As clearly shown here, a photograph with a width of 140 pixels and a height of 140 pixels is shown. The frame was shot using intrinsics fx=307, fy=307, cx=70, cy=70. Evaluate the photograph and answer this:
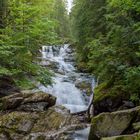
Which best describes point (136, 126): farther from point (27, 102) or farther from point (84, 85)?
point (84, 85)

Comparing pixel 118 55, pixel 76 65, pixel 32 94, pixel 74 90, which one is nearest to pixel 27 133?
pixel 32 94

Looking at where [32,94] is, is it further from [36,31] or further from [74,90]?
[74,90]

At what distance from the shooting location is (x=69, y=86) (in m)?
18.5

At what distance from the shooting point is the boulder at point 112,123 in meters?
9.38

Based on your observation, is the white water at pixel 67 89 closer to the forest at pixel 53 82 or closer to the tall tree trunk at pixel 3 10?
the forest at pixel 53 82

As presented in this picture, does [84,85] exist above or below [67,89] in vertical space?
above

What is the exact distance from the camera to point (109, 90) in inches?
498

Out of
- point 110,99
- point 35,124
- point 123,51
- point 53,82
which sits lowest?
point 35,124

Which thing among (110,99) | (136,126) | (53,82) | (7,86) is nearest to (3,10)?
(7,86)

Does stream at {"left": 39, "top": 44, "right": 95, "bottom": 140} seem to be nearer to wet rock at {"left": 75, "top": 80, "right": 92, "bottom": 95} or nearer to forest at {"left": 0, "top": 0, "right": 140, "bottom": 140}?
wet rock at {"left": 75, "top": 80, "right": 92, "bottom": 95}

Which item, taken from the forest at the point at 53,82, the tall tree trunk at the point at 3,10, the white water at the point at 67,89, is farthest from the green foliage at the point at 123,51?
the tall tree trunk at the point at 3,10

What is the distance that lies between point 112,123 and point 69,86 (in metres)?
9.15

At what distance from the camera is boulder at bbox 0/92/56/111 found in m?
12.6

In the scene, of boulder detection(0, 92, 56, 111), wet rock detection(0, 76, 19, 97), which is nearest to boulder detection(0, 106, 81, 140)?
boulder detection(0, 92, 56, 111)
